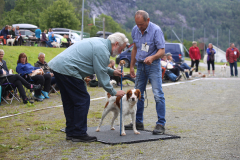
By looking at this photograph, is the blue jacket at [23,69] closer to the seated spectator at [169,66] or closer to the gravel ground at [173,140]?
the gravel ground at [173,140]

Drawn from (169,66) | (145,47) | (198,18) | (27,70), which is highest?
(198,18)

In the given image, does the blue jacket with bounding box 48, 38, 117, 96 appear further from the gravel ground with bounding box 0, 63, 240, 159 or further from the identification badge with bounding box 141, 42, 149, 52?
the gravel ground with bounding box 0, 63, 240, 159

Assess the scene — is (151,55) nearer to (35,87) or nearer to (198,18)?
(35,87)

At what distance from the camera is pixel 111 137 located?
476 centimetres

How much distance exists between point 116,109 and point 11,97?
547cm

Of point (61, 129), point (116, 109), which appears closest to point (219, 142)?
point (116, 109)

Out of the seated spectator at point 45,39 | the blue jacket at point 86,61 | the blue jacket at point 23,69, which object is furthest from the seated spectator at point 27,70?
the seated spectator at point 45,39

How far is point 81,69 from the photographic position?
14.5 ft

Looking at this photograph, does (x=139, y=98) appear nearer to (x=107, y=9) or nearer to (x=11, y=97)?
(x=11, y=97)

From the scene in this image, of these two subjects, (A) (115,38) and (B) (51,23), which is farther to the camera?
(B) (51,23)

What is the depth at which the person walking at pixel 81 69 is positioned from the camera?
434 cm

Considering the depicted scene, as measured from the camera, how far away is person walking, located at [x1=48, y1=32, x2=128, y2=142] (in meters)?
4.34

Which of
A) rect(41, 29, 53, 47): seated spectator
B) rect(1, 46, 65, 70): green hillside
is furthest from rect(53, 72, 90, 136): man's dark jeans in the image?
rect(41, 29, 53, 47): seated spectator

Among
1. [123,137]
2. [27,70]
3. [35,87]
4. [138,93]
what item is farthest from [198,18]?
[123,137]
